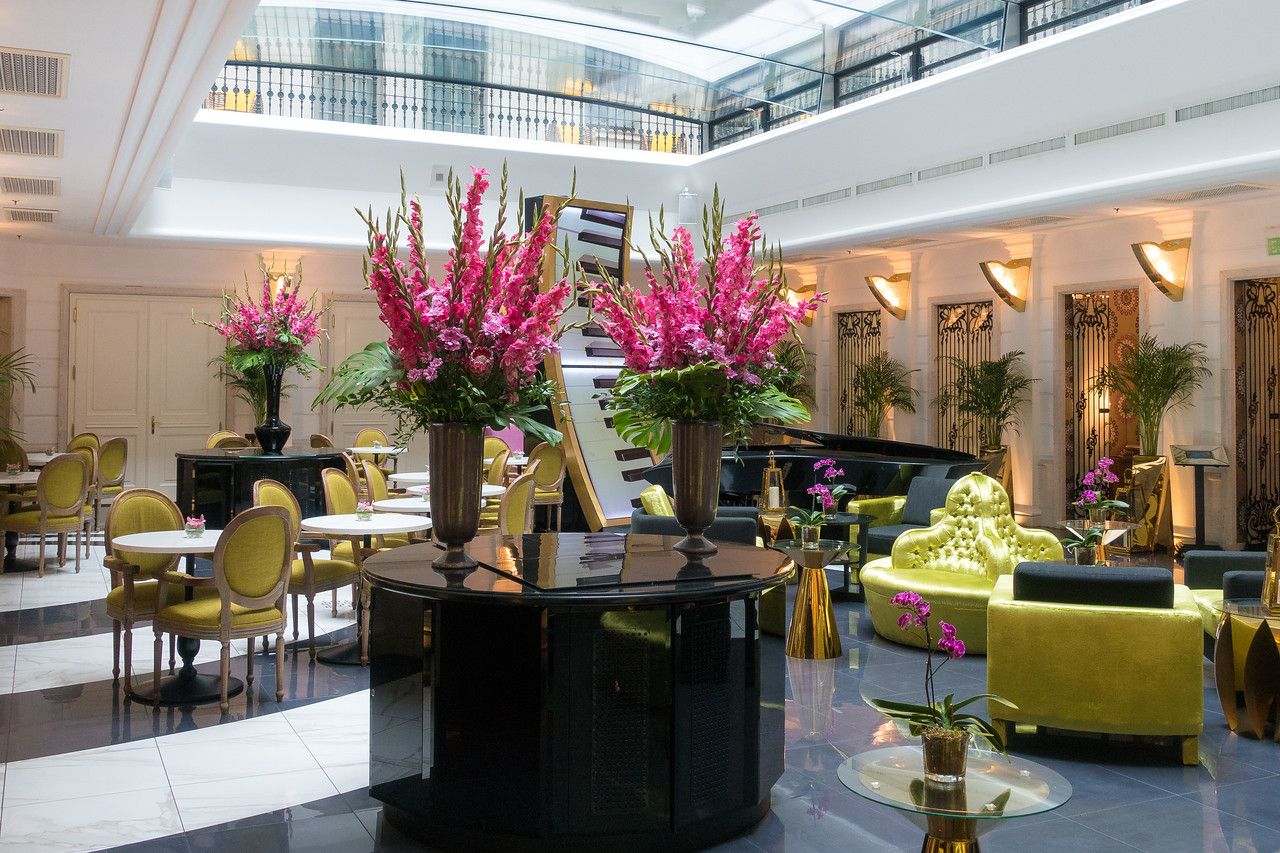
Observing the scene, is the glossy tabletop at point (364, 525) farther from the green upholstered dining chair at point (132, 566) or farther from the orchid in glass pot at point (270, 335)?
the orchid in glass pot at point (270, 335)

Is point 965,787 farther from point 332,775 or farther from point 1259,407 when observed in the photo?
point 1259,407

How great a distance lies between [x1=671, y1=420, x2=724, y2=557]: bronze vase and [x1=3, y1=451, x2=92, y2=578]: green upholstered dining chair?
23.2ft

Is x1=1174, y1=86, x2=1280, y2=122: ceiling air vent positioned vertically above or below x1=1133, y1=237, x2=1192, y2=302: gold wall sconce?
above

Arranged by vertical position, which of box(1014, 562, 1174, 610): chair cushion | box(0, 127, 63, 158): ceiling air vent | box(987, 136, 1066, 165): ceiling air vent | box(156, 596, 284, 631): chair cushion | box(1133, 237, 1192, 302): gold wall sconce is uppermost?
box(987, 136, 1066, 165): ceiling air vent

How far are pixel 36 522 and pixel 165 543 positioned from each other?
4.81m

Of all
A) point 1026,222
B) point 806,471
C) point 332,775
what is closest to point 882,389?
point 1026,222

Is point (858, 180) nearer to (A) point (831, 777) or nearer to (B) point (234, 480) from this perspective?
(B) point (234, 480)

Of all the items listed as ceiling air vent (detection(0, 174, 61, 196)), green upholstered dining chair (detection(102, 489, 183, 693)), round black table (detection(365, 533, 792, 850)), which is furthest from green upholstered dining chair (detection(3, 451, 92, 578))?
round black table (detection(365, 533, 792, 850))

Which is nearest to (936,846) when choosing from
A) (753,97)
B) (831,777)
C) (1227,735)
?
(831,777)

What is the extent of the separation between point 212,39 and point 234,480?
490 cm

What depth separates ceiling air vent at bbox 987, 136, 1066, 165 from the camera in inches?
391

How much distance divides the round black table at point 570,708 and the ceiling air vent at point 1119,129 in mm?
7089

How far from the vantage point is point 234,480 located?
9.69 meters

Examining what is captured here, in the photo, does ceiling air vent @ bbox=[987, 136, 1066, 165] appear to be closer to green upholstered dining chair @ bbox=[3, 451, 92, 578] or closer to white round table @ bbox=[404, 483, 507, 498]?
white round table @ bbox=[404, 483, 507, 498]
